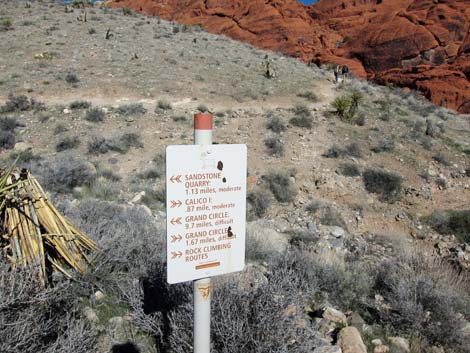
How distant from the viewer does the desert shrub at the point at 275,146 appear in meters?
10.7

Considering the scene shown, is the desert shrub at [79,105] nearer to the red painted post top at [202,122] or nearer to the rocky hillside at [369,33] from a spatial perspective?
the red painted post top at [202,122]

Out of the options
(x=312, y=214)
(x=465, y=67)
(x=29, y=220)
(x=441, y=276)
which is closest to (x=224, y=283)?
(x=29, y=220)

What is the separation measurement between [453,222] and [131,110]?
35.4ft

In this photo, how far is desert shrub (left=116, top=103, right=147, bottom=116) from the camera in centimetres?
1248

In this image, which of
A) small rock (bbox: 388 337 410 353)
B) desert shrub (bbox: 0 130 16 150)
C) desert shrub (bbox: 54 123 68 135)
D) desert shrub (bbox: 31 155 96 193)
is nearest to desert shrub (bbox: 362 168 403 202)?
small rock (bbox: 388 337 410 353)

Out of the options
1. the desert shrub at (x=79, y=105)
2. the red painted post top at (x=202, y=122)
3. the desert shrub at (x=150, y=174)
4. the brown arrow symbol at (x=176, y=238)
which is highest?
the desert shrub at (x=79, y=105)

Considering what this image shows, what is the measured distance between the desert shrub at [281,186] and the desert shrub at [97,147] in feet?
16.1

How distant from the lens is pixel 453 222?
307 inches

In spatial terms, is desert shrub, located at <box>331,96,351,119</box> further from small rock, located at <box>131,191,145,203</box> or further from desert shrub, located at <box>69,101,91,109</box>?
desert shrub, located at <box>69,101,91,109</box>

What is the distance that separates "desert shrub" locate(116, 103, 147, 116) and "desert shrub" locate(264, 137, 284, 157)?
4.97 meters

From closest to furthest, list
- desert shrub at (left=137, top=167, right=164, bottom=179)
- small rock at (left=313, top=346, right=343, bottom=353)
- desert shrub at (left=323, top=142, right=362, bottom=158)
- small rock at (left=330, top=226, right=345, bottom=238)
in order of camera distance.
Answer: small rock at (left=313, top=346, right=343, bottom=353) < small rock at (left=330, top=226, right=345, bottom=238) < desert shrub at (left=137, top=167, right=164, bottom=179) < desert shrub at (left=323, top=142, right=362, bottom=158)

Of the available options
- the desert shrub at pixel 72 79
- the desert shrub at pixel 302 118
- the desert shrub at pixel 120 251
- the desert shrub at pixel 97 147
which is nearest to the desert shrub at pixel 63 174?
the desert shrub at pixel 97 147

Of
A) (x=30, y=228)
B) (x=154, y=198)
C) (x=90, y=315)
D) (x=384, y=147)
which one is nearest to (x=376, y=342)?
(x=90, y=315)

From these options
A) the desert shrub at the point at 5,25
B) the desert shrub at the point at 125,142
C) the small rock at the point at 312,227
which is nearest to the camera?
the small rock at the point at 312,227
